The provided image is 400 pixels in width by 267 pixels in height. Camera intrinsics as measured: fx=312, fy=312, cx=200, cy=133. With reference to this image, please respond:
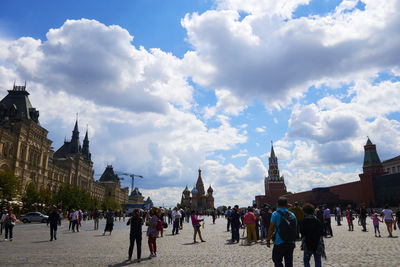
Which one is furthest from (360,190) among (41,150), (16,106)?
(16,106)

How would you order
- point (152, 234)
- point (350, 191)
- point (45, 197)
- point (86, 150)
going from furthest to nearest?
point (86, 150)
point (350, 191)
point (45, 197)
point (152, 234)

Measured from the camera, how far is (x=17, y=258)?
1038 centimetres

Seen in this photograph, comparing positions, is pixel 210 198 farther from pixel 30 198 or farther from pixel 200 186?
pixel 30 198

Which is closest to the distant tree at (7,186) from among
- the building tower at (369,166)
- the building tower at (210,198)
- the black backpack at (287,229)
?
the black backpack at (287,229)

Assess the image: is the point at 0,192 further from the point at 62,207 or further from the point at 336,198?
the point at 336,198

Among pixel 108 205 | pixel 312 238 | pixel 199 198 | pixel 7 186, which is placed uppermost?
pixel 199 198

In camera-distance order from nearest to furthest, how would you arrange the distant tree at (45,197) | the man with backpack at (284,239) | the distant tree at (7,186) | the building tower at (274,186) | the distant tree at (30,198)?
the man with backpack at (284,239) → the distant tree at (7,186) → the distant tree at (30,198) → the distant tree at (45,197) → the building tower at (274,186)

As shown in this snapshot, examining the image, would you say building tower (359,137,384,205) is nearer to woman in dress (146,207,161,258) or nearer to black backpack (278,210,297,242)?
woman in dress (146,207,161,258)

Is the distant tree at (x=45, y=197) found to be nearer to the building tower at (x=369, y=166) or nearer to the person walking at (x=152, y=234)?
the person walking at (x=152, y=234)

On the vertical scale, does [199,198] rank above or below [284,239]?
above

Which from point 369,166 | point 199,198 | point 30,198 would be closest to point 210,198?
point 199,198

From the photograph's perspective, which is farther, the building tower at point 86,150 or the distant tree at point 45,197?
the building tower at point 86,150

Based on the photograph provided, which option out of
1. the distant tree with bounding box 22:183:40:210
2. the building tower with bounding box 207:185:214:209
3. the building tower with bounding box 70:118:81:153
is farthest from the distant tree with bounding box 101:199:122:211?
the building tower with bounding box 207:185:214:209

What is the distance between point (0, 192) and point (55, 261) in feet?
115
